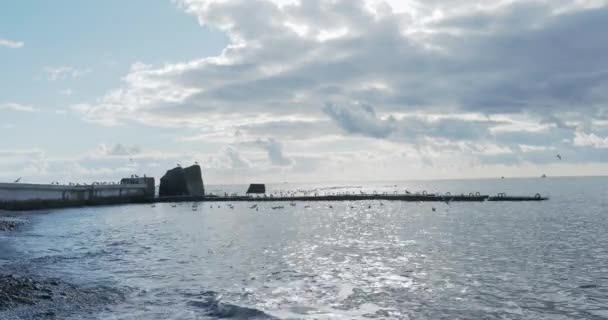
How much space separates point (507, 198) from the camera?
114688mm

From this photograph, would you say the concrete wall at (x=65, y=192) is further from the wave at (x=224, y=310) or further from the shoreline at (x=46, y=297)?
the wave at (x=224, y=310)

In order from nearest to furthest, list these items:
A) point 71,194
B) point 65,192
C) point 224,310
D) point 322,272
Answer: point 224,310 < point 322,272 < point 65,192 < point 71,194

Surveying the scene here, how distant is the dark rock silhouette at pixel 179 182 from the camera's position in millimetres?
133288

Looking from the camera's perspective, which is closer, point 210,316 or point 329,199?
point 210,316

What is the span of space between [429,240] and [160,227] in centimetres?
3423

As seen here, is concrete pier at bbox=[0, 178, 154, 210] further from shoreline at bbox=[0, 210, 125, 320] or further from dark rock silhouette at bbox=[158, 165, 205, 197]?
shoreline at bbox=[0, 210, 125, 320]

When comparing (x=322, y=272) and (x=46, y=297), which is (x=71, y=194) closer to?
(x=322, y=272)

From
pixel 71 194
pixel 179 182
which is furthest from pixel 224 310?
pixel 179 182

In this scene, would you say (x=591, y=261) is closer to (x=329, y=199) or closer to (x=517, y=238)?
(x=517, y=238)

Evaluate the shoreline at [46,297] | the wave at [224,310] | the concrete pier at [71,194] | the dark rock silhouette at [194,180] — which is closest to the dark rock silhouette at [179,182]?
the dark rock silhouette at [194,180]

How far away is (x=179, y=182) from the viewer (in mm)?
133500

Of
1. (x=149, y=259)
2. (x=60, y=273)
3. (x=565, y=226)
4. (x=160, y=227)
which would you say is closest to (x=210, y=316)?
(x=60, y=273)

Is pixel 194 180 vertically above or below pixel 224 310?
above

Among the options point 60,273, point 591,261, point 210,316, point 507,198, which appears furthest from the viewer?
point 507,198
